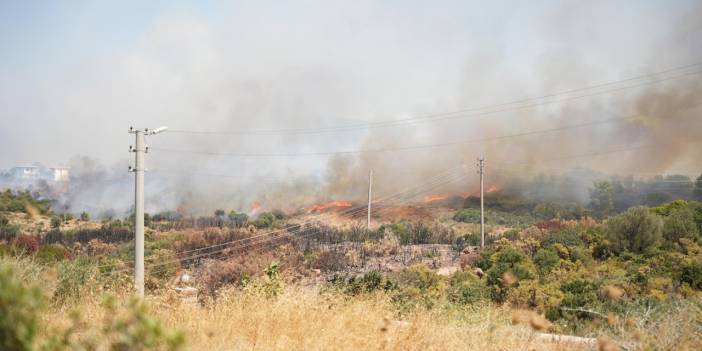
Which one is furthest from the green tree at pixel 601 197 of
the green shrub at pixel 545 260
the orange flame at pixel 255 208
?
the orange flame at pixel 255 208

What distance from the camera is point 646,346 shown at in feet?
18.8

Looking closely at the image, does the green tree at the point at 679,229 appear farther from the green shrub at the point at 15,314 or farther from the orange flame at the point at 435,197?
the orange flame at the point at 435,197

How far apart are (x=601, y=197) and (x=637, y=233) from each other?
32.6 m

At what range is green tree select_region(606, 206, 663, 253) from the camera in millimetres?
26484

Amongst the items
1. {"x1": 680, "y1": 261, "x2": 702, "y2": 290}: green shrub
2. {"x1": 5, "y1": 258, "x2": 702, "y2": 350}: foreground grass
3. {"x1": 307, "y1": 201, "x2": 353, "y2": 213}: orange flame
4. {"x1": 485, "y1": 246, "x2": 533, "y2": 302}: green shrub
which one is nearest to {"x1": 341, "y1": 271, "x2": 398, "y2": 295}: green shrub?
{"x1": 485, "y1": 246, "x2": 533, "y2": 302}: green shrub

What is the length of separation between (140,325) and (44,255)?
24.2 m

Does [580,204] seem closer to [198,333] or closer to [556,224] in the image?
[556,224]

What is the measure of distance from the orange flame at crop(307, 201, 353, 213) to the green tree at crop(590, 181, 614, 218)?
24.9m

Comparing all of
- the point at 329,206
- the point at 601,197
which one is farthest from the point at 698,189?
the point at 329,206

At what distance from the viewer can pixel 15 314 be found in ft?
8.98

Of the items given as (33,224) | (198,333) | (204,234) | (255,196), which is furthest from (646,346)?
(255,196)

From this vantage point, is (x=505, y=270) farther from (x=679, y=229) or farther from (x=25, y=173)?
(x=25, y=173)

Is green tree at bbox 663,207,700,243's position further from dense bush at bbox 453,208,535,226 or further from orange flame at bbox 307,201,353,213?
orange flame at bbox 307,201,353,213

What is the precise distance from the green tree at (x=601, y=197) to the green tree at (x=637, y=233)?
27338 millimetres
